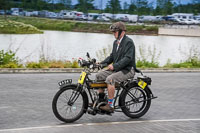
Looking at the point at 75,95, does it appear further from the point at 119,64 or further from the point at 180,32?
the point at 180,32

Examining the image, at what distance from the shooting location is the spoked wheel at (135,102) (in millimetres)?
7918

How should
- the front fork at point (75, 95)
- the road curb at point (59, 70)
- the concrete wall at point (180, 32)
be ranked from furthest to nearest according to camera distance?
the concrete wall at point (180, 32), the road curb at point (59, 70), the front fork at point (75, 95)

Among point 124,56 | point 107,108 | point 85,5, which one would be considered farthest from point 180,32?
point 107,108

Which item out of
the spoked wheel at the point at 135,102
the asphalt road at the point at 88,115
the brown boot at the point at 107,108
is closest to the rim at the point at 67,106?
the asphalt road at the point at 88,115

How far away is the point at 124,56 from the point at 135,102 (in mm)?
1022

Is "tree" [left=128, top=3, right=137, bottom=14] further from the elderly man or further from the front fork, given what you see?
Answer: the front fork

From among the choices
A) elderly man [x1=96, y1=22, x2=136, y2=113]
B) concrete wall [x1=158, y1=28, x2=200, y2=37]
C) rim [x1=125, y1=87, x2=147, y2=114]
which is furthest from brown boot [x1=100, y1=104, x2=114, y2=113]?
concrete wall [x1=158, y1=28, x2=200, y2=37]

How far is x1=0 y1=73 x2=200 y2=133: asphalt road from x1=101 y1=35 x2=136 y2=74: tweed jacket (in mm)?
1077

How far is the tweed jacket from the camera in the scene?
7.55m

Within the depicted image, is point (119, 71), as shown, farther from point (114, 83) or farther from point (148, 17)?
point (148, 17)

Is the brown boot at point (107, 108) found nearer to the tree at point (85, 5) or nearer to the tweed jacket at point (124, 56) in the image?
the tweed jacket at point (124, 56)

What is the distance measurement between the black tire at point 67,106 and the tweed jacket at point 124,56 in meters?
0.93

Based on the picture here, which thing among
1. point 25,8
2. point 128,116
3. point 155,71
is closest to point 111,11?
point 25,8

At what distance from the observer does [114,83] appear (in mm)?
7496
